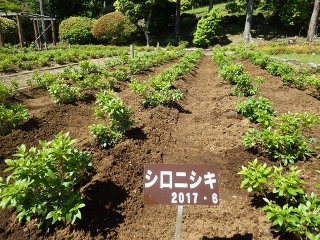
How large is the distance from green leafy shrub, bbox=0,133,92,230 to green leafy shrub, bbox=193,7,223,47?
2281cm

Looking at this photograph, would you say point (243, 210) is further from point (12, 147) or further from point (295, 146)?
point (12, 147)

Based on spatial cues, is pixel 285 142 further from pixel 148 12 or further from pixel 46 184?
pixel 148 12

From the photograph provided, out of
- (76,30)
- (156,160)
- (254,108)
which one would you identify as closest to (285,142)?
(254,108)

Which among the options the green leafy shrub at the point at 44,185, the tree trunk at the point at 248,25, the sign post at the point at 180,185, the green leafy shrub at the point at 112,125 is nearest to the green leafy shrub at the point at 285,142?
the sign post at the point at 180,185

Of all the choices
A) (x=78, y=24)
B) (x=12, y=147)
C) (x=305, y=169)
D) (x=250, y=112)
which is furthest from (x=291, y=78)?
(x=78, y=24)

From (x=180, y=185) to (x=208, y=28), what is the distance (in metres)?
23.5

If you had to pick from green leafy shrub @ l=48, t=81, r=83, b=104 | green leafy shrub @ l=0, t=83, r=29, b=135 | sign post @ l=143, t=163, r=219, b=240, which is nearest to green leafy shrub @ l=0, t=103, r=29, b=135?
green leafy shrub @ l=0, t=83, r=29, b=135

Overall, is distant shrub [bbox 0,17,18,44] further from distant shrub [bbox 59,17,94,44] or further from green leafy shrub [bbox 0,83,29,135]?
green leafy shrub [bbox 0,83,29,135]

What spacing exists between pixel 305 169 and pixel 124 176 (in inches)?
106

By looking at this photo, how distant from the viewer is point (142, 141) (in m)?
4.46

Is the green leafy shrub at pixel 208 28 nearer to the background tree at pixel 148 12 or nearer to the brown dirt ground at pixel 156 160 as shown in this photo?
the background tree at pixel 148 12

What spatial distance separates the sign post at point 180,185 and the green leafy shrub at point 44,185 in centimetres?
77

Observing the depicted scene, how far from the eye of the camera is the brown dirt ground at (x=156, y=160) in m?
2.84

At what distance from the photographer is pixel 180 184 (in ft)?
A: 7.29
